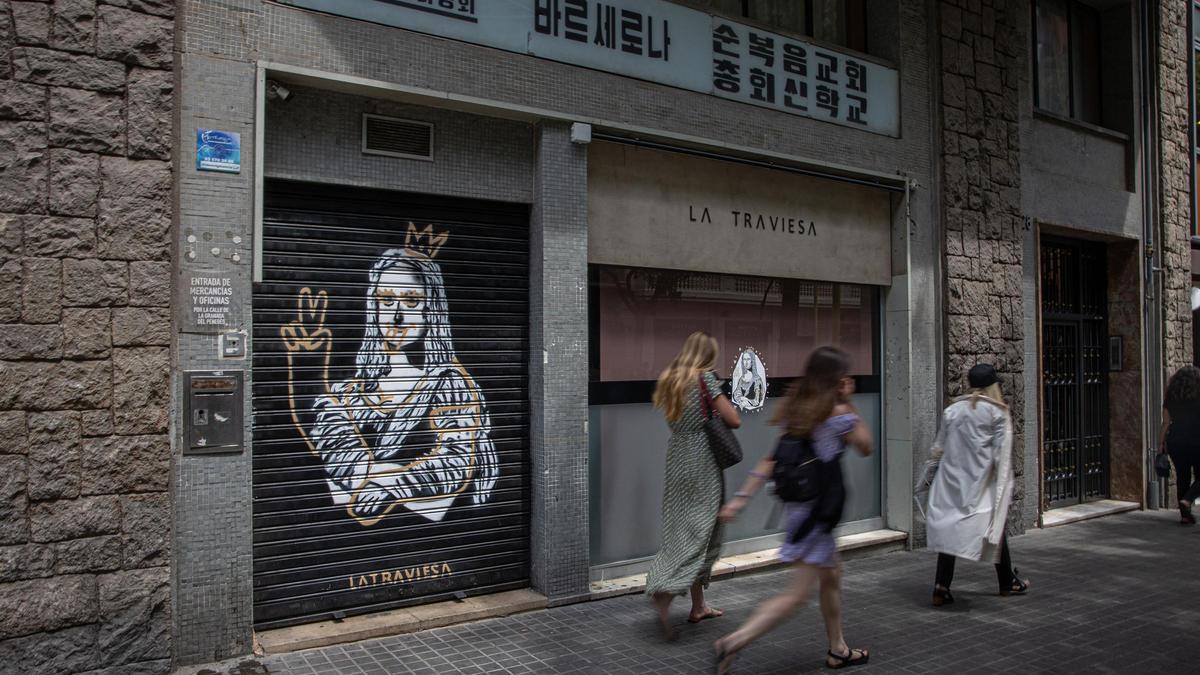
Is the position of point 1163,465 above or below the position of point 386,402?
below

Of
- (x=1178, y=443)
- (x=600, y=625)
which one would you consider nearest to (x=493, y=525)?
(x=600, y=625)

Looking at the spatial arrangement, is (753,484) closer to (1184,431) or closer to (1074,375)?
(1184,431)

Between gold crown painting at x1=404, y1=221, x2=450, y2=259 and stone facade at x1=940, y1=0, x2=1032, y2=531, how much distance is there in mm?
5152

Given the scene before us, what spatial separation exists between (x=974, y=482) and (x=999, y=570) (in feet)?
2.84

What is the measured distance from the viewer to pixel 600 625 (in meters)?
5.67

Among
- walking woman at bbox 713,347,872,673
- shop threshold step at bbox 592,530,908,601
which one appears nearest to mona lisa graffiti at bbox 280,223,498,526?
shop threshold step at bbox 592,530,908,601

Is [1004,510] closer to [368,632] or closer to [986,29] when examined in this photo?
[368,632]

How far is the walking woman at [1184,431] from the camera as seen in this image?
31.1ft

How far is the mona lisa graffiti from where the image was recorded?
5.55 meters

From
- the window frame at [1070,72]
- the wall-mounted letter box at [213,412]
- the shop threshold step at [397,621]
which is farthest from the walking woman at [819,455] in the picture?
the window frame at [1070,72]

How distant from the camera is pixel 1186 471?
9.63m

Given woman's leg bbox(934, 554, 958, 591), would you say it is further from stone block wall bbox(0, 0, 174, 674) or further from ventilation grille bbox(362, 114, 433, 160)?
stone block wall bbox(0, 0, 174, 674)

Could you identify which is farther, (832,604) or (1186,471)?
(1186,471)

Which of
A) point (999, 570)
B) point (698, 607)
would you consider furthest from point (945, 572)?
point (698, 607)
